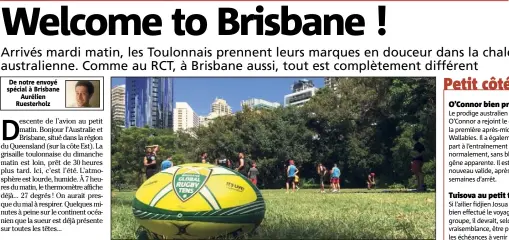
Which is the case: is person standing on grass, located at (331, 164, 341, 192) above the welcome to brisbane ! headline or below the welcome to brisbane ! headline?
below

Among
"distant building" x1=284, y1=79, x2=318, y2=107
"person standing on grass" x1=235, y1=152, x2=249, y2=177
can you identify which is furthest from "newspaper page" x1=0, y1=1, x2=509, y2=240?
"distant building" x1=284, y1=79, x2=318, y2=107

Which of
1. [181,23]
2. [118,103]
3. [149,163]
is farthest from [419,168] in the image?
[181,23]

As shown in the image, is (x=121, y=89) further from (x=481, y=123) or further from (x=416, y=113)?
(x=416, y=113)

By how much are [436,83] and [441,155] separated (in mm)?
854

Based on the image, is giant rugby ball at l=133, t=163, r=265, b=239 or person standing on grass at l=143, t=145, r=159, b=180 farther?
person standing on grass at l=143, t=145, r=159, b=180

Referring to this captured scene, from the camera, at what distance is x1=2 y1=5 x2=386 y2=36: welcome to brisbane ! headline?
679 centimetres

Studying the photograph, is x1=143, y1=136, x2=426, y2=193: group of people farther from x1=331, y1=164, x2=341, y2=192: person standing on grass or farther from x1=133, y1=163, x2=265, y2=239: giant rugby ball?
x1=133, y1=163, x2=265, y2=239: giant rugby ball

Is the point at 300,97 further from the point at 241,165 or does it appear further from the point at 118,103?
the point at 118,103

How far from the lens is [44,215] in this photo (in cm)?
680

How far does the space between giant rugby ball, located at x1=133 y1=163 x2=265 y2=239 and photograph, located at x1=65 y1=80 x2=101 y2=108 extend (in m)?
1.20

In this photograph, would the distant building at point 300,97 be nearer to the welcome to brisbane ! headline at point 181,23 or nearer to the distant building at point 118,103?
the distant building at point 118,103

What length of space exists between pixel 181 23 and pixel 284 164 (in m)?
16.9

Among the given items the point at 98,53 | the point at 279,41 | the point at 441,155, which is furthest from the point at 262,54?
the point at 441,155

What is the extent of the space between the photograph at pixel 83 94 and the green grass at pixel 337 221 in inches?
62.7
